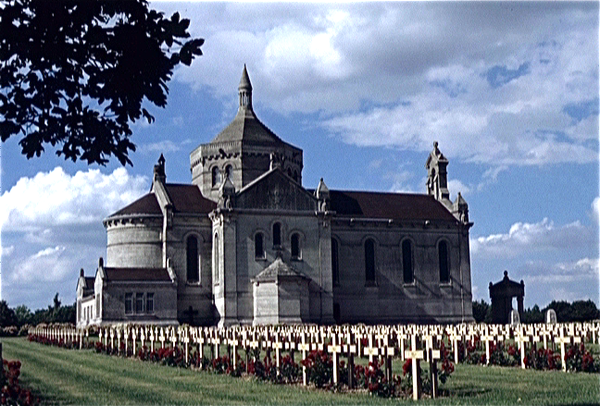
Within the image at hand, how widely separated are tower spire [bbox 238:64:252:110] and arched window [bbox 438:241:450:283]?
2111 cm

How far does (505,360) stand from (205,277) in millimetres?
40474

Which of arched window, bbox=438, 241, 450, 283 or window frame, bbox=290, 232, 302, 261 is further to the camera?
arched window, bbox=438, 241, 450, 283

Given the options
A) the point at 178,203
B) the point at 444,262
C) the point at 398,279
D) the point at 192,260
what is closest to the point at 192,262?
the point at 192,260

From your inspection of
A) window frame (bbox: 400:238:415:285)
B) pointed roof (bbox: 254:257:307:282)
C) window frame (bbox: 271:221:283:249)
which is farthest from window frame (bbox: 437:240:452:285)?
window frame (bbox: 271:221:283:249)

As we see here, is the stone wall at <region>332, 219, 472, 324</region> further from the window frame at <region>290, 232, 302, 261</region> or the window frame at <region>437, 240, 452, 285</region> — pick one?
the window frame at <region>290, 232, 302, 261</region>

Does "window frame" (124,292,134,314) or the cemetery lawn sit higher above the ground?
"window frame" (124,292,134,314)

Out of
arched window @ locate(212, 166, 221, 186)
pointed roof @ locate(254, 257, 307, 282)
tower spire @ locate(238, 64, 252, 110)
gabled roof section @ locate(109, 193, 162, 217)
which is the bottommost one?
pointed roof @ locate(254, 257, 307, 282)

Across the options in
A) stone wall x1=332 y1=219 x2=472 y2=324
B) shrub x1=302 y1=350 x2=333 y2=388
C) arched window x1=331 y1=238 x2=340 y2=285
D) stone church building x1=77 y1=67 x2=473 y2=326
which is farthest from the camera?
stone wall x1=332 y1=219 x2=472 y2=324

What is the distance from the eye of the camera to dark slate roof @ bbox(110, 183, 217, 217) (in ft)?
212

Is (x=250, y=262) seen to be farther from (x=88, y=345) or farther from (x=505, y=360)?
(x=505, y=360)

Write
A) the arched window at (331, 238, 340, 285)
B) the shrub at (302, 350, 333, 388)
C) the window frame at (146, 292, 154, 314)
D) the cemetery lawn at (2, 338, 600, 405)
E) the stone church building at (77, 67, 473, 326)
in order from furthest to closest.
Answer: the arched window at (331, 238, 340, 285), the stone church building at (77, 67, 473, 326), the window frame at (146, 292, 154, 314), the shrub at (302, 350, 333, 388), the cemetery lawn at (2, 338, 600, 405)

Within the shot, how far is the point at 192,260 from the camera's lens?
63.4 m

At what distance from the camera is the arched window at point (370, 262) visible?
67750mm

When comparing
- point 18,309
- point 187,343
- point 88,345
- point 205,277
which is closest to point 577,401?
point 187,343
